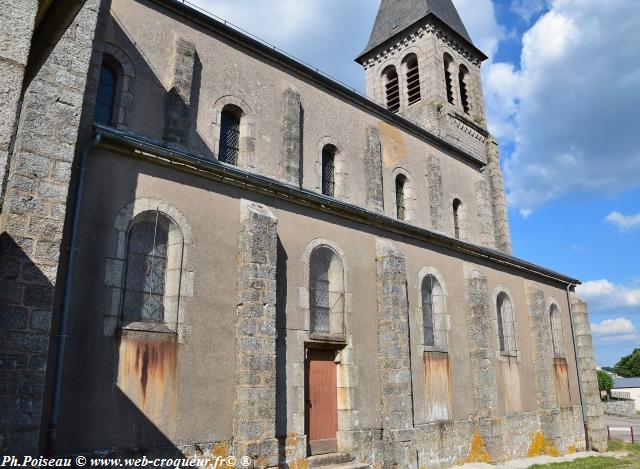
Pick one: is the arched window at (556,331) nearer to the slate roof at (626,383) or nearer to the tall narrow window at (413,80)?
the tall narrow window at (413,80)

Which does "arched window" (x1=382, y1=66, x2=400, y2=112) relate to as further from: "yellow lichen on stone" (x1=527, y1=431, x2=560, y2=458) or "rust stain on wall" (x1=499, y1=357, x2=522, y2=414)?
"yellow lichen on stone" (x1=527, y1=431, x2=560, y2=458)

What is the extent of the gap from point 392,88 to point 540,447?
1519 cm

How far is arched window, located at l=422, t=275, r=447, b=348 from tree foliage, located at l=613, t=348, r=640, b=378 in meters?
Result: 68.9

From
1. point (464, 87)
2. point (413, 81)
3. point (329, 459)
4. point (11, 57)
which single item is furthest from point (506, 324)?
point (11, 57)

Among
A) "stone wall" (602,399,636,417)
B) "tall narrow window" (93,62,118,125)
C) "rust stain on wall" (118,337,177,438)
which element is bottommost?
"stone wall" (602,399,636,417)

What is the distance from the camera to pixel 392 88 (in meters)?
22.4

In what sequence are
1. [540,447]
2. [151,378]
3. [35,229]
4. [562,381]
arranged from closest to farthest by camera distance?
1. [35,229]
2. [151,378]
3. [540,447]
4. [562,381]

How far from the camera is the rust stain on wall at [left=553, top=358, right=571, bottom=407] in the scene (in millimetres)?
15648

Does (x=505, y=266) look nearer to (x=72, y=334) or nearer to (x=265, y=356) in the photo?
(x=265, y=356)

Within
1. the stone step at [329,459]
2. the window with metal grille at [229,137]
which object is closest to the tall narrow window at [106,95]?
the window with metal grille at [229,137]

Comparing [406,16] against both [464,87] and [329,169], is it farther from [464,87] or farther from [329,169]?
[329,169]

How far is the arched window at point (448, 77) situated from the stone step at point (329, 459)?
15837mm

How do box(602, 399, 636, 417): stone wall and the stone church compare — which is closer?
the stone church

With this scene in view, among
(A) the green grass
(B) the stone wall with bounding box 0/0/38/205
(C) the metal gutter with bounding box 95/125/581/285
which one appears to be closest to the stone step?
(C) the metal gutter with bounding box 95/125/581/285
